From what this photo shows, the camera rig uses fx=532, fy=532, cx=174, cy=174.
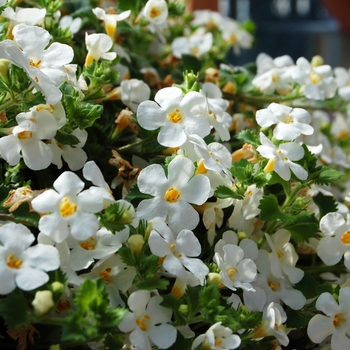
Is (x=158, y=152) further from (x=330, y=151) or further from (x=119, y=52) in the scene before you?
(x=330, y=151)

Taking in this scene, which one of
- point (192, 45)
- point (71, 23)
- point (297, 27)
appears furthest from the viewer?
point (297, 27)

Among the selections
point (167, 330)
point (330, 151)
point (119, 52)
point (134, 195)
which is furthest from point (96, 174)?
point (330, 151)

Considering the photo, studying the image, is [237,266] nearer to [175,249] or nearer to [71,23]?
[175,249]

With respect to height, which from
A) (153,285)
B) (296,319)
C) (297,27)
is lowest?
(297,27)

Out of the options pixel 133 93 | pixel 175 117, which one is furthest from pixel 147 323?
pixel 133 93

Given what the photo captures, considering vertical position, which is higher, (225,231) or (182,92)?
(182,92)

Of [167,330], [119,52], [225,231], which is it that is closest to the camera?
[167,330]

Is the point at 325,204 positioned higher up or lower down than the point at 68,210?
lower down
